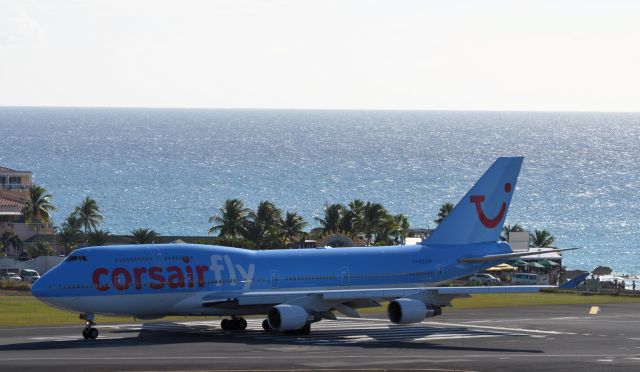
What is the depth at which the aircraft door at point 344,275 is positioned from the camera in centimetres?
6594

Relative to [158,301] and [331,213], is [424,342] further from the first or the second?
[331,213]

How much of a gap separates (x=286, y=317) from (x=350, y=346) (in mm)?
4056

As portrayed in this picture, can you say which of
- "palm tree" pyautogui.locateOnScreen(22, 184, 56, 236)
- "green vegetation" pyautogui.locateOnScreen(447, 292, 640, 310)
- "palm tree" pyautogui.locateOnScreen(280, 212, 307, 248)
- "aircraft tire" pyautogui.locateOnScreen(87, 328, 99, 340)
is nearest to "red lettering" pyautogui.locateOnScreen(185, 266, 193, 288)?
"aircraft tire" pyautogui.locateOnScreen(87, 328, 99, 340)

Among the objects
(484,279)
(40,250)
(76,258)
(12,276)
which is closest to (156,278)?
(76,258)

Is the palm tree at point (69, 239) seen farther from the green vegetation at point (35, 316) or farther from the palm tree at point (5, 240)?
the green vegetation at point (35, 316)

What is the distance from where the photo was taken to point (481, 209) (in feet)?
228

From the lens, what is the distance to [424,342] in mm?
58469

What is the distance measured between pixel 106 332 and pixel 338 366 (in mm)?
17831

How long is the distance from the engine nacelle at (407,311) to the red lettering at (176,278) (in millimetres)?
10229

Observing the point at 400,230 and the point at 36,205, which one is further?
the point at 36,205

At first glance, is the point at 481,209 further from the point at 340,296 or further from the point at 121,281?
the point at 121,281

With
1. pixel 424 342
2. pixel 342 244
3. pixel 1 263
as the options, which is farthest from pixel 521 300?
pixel 1 263

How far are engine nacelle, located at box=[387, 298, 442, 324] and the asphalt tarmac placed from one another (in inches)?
37.8

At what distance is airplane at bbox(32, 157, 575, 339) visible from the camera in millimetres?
58500
